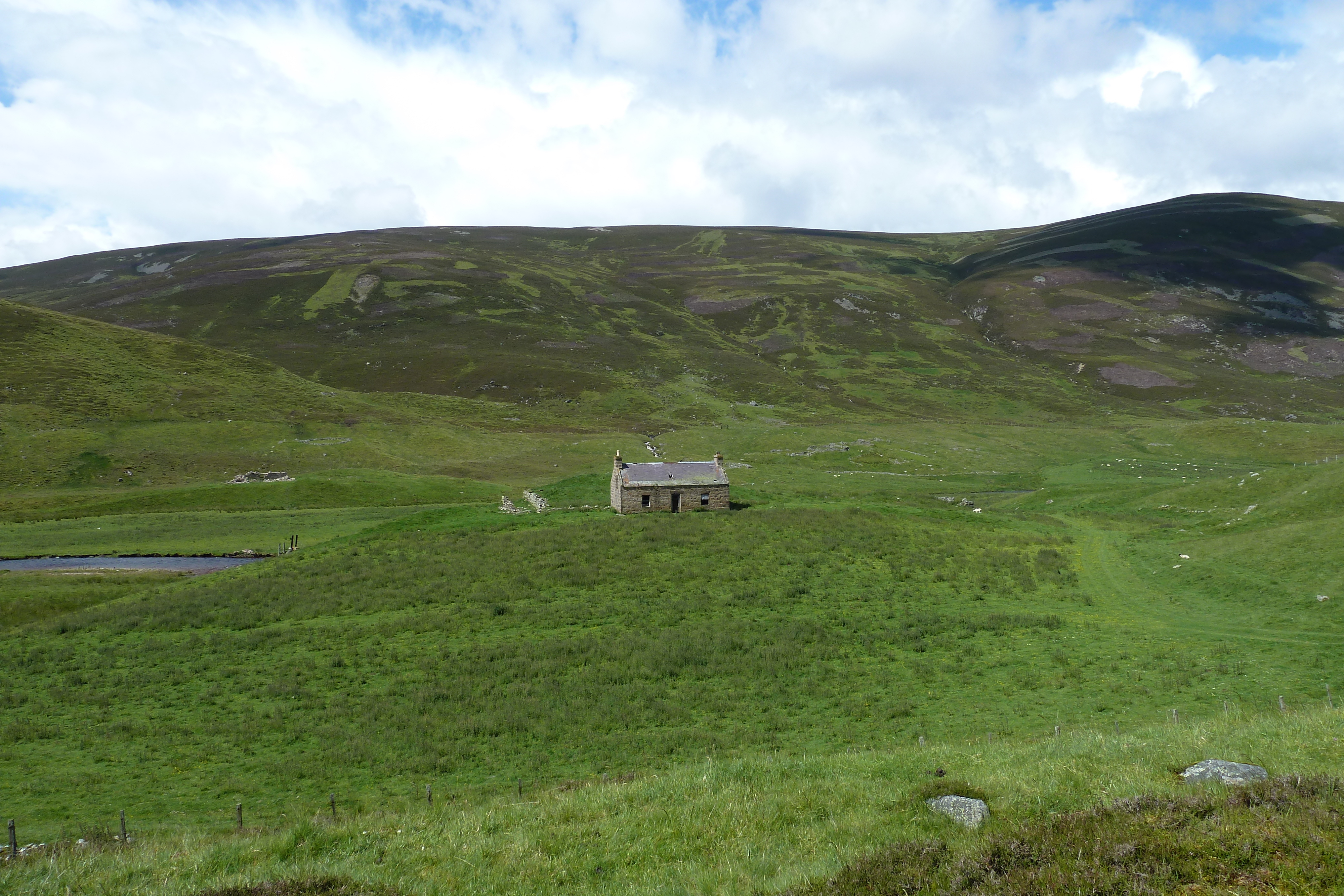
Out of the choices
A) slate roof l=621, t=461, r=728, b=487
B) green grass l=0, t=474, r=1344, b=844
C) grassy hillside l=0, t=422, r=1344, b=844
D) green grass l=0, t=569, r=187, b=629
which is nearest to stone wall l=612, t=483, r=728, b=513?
slate roof l=621, t=461, r=728, b=487

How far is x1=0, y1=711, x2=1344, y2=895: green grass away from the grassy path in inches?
719

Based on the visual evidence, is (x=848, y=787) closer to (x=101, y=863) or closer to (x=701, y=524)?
(x=101, y=863)

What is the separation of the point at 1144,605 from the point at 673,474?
33132 millimetres

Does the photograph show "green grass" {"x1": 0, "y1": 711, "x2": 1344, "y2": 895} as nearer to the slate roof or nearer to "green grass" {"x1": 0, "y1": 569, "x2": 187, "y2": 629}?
"green grass" {"x1": 0, "y1": 569, "x2": 187, "y2": 629}

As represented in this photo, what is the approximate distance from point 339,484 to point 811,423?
8001 cm

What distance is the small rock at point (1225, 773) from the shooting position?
12363 millimetres

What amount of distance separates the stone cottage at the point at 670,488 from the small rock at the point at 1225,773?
45856 mm

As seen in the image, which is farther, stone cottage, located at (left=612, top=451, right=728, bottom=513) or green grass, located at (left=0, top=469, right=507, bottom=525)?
green grass, located at (left=0, top=469, right=507, bottom=525)

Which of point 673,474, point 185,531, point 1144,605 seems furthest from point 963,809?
point 185,531

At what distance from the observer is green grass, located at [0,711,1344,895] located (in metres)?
10.7

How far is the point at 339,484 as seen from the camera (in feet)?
265

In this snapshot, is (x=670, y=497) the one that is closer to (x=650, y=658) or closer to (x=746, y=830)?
(x=650, y=658)

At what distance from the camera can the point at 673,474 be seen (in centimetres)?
5997

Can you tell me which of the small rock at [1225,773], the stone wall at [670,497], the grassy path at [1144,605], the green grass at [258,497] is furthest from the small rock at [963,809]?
the green grass at [258,497]
